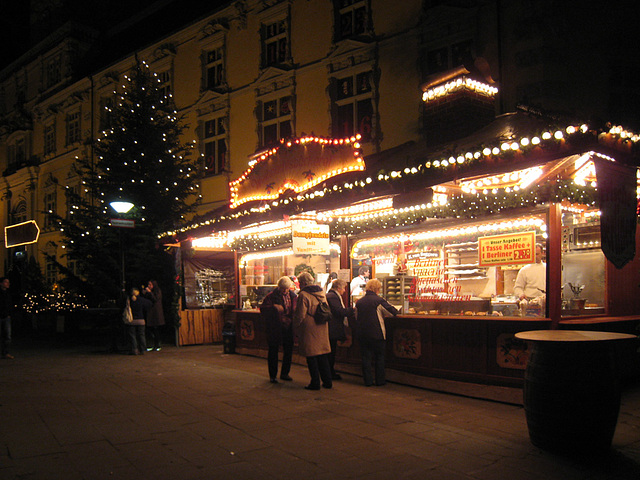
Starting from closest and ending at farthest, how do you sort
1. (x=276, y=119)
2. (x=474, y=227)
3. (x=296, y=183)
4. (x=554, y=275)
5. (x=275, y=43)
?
(x=554, y=275) → (x=474, y=227) → (x=296, y=183) → (x=276, y=119) → (x=275, y=43)

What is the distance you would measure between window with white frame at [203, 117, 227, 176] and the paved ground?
37.6ft

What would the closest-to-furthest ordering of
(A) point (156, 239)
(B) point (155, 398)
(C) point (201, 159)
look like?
(B) point (155, 398) < (A) point (156, 239) < (C) point (201, 159)

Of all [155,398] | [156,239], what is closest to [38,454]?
[155,398]

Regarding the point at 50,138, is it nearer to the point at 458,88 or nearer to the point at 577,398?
the point at 458,88

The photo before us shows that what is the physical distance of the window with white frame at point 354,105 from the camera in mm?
15656

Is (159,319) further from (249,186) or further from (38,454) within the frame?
(38,454)

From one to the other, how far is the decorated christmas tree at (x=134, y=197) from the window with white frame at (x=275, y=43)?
3784 millimetres

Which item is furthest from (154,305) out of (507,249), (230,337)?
(507,249)

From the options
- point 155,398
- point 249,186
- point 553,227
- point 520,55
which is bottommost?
point 155,398

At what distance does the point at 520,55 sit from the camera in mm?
12461

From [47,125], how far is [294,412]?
1129 inches

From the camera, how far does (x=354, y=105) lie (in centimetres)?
1598

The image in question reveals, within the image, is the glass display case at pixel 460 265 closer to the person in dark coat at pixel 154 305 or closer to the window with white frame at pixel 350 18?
the person in dark coat at pixel 154 305

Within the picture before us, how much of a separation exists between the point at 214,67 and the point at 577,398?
60.4 ft
